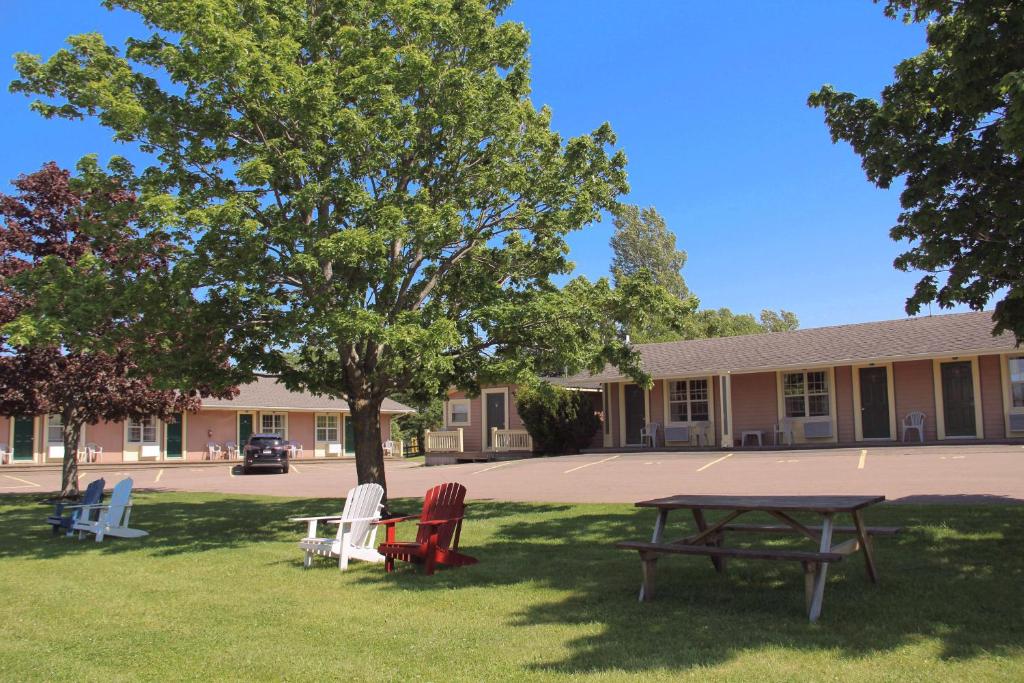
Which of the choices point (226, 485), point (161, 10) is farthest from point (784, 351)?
point (161, 10)

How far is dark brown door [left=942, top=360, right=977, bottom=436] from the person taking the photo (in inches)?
916

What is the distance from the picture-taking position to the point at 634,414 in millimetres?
29438

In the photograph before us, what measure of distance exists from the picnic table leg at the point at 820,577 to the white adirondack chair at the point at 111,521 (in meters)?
9.88

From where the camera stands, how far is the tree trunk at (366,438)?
12922 millimetres

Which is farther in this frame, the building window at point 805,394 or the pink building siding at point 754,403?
the pink building siding at point 754,403

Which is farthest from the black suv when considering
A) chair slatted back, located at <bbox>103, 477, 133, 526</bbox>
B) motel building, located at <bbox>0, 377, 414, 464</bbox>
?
chair slatted back, located at <bbox>103, 477, 133, 526</bbox>

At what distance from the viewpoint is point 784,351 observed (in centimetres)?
2738

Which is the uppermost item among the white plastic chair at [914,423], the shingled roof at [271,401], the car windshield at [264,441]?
the shingled roof at [271,401]

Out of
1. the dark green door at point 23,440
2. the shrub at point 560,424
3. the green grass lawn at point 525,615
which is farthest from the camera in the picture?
the dark green door at point 23,440

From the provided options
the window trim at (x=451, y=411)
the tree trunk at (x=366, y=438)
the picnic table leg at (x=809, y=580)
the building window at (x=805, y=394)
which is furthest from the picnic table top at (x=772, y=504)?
the window trim at (x=451, y=411)

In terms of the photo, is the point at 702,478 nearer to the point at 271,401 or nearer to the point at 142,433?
the point at 271,401

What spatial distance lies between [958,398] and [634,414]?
34.0 feet

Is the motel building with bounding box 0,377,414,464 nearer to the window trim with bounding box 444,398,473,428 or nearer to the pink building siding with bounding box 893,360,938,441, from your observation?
the window trim with bounding box 444,398,473,428

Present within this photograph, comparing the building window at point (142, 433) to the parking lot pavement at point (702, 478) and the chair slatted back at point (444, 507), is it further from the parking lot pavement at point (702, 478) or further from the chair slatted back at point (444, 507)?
the chair slatted back at point (444, 507)
